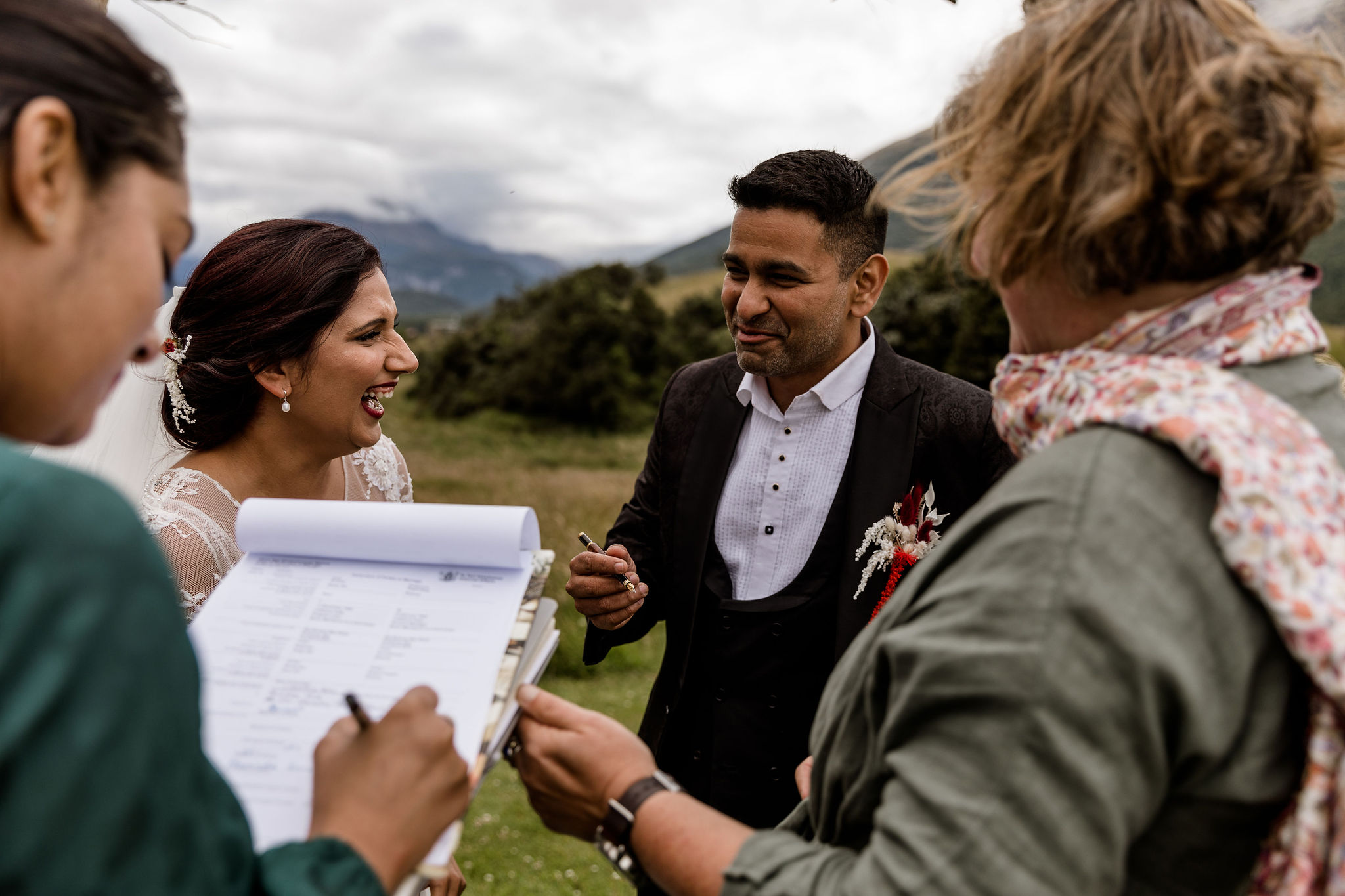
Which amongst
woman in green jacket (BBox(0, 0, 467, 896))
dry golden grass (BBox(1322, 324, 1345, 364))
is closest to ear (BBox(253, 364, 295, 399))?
woman in green jacket (BBox(0, 0, 467, 896))

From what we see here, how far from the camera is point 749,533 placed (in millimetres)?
3436

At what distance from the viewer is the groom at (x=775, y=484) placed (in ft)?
10.5

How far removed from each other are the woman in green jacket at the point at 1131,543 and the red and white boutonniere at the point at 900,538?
1.56m

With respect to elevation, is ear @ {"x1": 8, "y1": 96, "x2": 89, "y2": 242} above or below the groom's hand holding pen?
above

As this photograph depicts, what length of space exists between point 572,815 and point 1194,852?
43.4 inches

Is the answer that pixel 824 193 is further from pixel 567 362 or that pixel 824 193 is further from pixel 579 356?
pixel 579 356

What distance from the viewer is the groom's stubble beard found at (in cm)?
359

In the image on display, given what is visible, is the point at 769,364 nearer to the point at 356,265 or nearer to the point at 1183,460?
the point at 356,265

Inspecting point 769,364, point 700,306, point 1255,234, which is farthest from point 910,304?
point 1255,234

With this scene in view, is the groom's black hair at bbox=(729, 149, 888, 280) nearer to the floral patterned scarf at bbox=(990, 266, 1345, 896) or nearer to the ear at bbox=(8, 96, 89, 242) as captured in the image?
the floral patterned scarf at bbox=(990, 266, 1345, 896)

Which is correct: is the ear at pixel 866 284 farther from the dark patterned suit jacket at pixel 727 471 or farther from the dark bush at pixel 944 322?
the dark bush at pixel 944 322

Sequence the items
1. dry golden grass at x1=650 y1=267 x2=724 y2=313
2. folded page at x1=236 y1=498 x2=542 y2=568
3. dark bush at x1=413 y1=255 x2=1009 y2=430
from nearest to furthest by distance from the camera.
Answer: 1. folded page at x1=236 y1=498 x2=542 y2=568
2. dark bush at x1=413 y1=255 x2=1009 y2=430
3. dry golden grass at x1=650 y1=267 x2=724 y2=313

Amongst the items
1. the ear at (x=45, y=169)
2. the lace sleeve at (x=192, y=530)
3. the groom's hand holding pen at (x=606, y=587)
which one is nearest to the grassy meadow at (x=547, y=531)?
the groom's hand holding pen at (x=606, y=587)

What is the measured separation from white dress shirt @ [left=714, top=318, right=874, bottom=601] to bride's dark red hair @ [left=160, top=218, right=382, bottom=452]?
170cm
